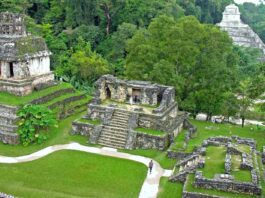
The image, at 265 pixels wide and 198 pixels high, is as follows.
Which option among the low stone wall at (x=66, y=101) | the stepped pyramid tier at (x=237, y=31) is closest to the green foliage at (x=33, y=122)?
the low stone wall at (x=66, y=101)

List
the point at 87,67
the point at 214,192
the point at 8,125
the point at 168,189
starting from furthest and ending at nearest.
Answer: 1. the point at 87,67
2. the point at 8,125
3. the point at 168,189
4. the point at 214,192

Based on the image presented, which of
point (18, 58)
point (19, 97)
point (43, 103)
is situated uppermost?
point (18, 58)

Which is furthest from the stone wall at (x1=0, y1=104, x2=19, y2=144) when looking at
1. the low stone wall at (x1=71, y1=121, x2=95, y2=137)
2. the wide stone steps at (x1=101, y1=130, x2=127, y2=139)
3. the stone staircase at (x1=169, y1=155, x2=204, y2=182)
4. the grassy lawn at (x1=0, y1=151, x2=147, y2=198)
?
the stone staircase at (x1=169, y1=155, x2=204, y2=182)

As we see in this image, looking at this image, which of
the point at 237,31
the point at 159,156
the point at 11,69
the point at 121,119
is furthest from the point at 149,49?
the point at 237,31

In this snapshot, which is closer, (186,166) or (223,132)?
(186,166)

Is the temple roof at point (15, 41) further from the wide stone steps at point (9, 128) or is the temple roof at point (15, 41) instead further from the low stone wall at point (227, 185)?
the low stone wall at point (227, 185)

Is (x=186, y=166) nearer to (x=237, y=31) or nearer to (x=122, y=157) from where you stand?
(x=122, y=157)

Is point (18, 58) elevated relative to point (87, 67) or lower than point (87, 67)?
elevated
